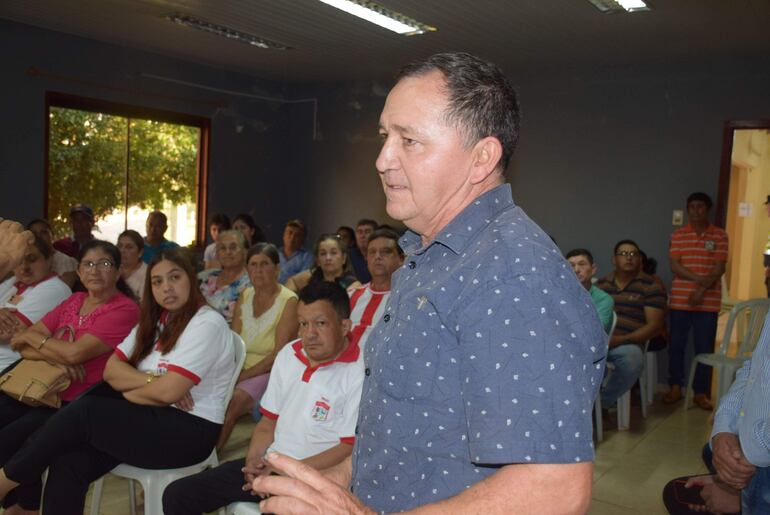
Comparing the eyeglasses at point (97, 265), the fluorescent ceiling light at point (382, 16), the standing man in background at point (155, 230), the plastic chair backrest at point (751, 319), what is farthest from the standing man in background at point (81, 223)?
the plastic chair backrest at point (751, 319)

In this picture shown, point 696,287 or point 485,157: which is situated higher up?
point 485,157

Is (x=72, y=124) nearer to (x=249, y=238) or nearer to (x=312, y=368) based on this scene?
(x=249, y=238)

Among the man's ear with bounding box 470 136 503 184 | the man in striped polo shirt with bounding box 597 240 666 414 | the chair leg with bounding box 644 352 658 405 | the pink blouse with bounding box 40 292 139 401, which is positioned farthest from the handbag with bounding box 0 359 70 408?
the chair leg with bounding box 644 352 658 405

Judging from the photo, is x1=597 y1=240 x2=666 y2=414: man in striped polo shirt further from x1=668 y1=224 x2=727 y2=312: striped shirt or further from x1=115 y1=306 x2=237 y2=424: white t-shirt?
x1=115 y1=306 x2=237 y2=424: white t-shirt

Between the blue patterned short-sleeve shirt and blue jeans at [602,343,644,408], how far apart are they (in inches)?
144

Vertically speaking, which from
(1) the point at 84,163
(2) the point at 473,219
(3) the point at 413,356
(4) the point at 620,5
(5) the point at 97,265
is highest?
(4) the point at 620,5

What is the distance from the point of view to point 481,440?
788mm

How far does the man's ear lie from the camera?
96 centimetres

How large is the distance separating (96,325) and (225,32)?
140 inches

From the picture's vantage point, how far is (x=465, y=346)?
823 mm

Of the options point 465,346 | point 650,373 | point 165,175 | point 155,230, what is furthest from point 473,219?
point 165,175

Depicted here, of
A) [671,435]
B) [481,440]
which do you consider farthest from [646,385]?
[481,440]

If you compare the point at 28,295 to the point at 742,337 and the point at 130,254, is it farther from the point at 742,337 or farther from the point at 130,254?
the point at 742,337

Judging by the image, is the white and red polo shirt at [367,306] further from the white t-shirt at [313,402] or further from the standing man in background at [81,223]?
the standing man in background at [81,223]
